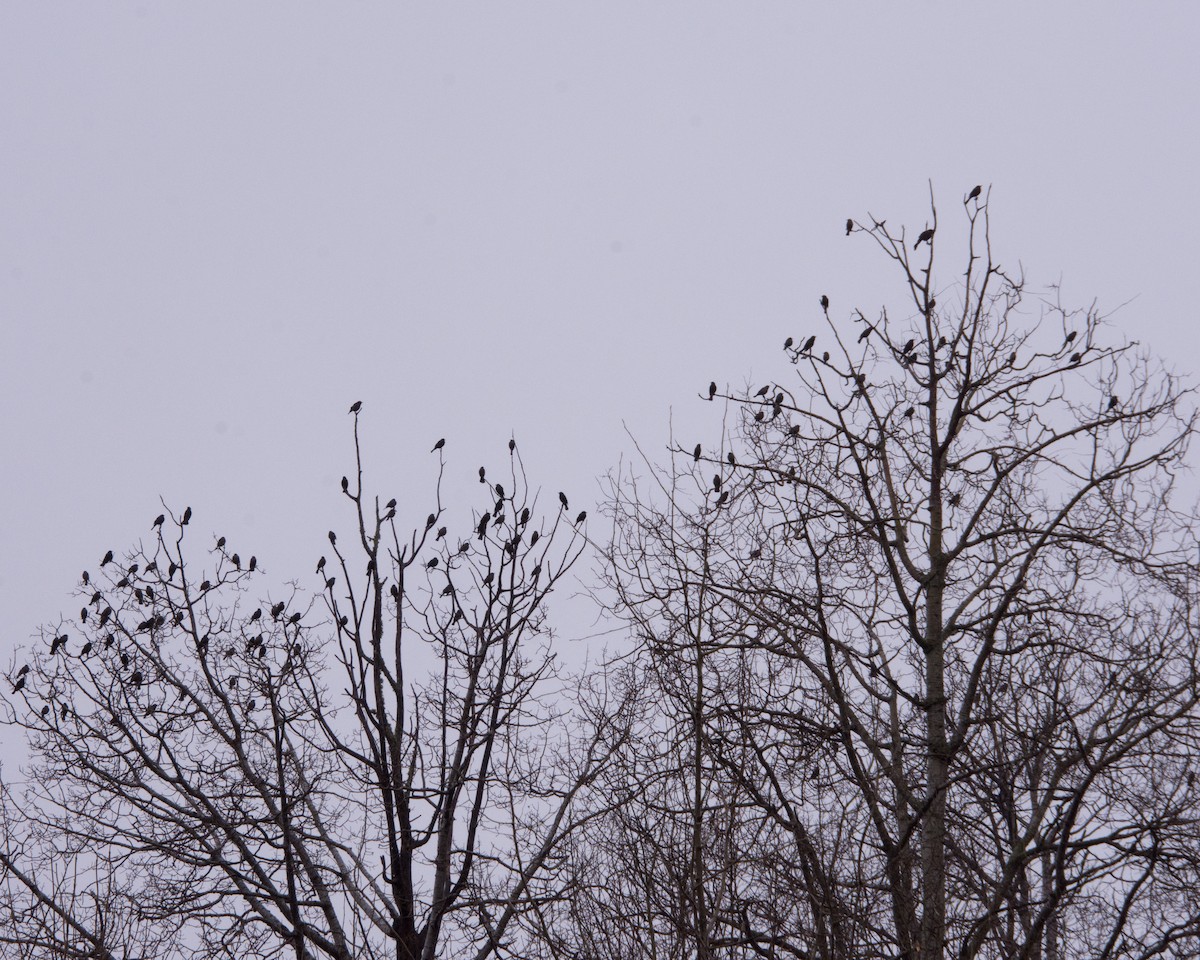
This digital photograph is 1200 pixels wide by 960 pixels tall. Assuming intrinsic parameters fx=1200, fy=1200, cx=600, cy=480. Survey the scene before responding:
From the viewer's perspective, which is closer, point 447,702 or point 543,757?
point 447,702

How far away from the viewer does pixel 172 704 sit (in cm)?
976

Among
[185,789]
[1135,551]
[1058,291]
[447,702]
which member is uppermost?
[1058,291]

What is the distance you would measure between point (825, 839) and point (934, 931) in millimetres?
1132

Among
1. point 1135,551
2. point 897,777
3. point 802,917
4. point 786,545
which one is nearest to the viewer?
point 802,917

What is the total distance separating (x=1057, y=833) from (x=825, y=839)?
1.33 meters

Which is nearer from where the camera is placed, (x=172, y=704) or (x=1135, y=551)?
(x=1135, y=551)

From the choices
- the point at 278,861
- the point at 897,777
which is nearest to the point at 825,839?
the point at 897,777

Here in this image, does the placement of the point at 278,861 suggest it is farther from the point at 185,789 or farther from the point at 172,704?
the point at 172,704

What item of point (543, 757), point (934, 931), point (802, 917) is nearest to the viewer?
point (934, 931)

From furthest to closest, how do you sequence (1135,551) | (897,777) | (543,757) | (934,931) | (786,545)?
(543,757) < (786,545) < (1135,551) < (897,777) < (934,931)

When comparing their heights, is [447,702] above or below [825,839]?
above

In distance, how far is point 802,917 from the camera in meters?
6.63

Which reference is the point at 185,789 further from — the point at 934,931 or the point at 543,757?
the point at 934,931

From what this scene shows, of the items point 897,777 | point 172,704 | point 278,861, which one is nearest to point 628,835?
point 897,777
